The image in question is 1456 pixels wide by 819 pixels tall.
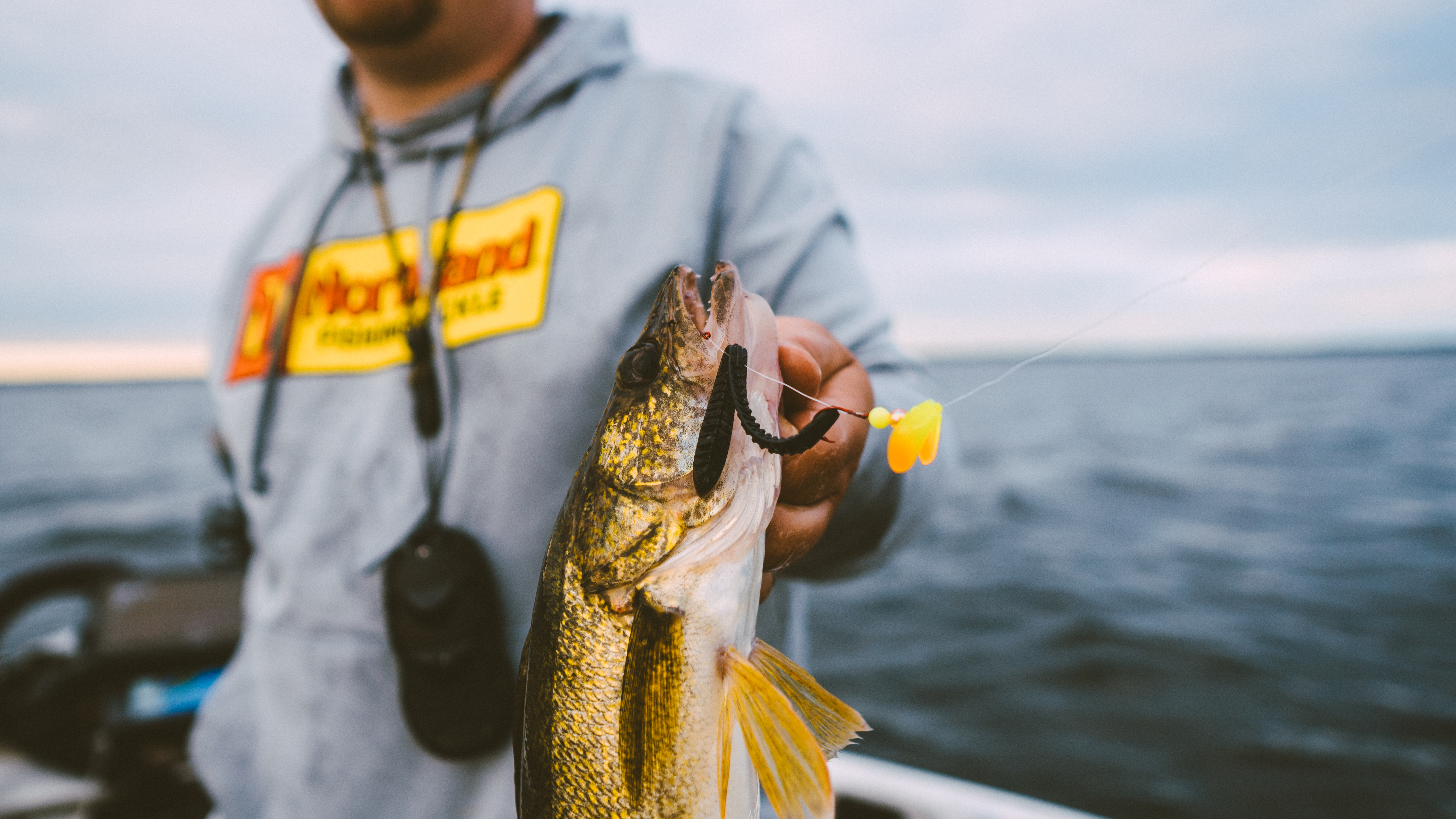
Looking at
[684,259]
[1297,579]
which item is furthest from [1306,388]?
[684,259]

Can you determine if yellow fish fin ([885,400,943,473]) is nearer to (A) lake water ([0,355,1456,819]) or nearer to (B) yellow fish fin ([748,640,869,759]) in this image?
(B) yellow fish fin ([748,640,869,759])

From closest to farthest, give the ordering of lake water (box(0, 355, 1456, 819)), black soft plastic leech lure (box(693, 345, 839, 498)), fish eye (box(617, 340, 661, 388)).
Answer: black soft plastic leech lure (box(693, 345, 839, 498))
fish eye (box(617, 340, 661, 388))
lake water (box(0, 355, 1456, 819))

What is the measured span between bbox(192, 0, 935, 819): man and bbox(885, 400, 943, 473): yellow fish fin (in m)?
0.42

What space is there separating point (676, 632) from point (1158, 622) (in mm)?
9526

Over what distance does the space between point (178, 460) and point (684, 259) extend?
3674cm

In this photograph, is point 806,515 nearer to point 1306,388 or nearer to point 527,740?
point 527,740

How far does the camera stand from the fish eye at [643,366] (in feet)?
3.85

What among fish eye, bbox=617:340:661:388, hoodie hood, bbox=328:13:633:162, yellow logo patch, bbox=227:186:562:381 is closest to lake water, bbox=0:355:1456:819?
fish eye, bbox=617:340:661:388

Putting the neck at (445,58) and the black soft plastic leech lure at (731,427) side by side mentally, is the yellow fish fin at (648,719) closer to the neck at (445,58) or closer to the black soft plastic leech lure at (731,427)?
the black soft plastic leech lure at (731,427)

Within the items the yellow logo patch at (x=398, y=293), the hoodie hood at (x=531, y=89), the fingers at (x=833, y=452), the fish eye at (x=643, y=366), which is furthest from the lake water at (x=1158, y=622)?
the hoodie hood at (x=531, y=89)

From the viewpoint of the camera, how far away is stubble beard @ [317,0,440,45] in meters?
1.89

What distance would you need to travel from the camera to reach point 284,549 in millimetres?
2041

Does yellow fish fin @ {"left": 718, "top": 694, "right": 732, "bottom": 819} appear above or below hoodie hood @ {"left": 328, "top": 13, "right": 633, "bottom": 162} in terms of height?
below

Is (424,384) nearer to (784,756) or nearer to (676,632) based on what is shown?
(676,632)
